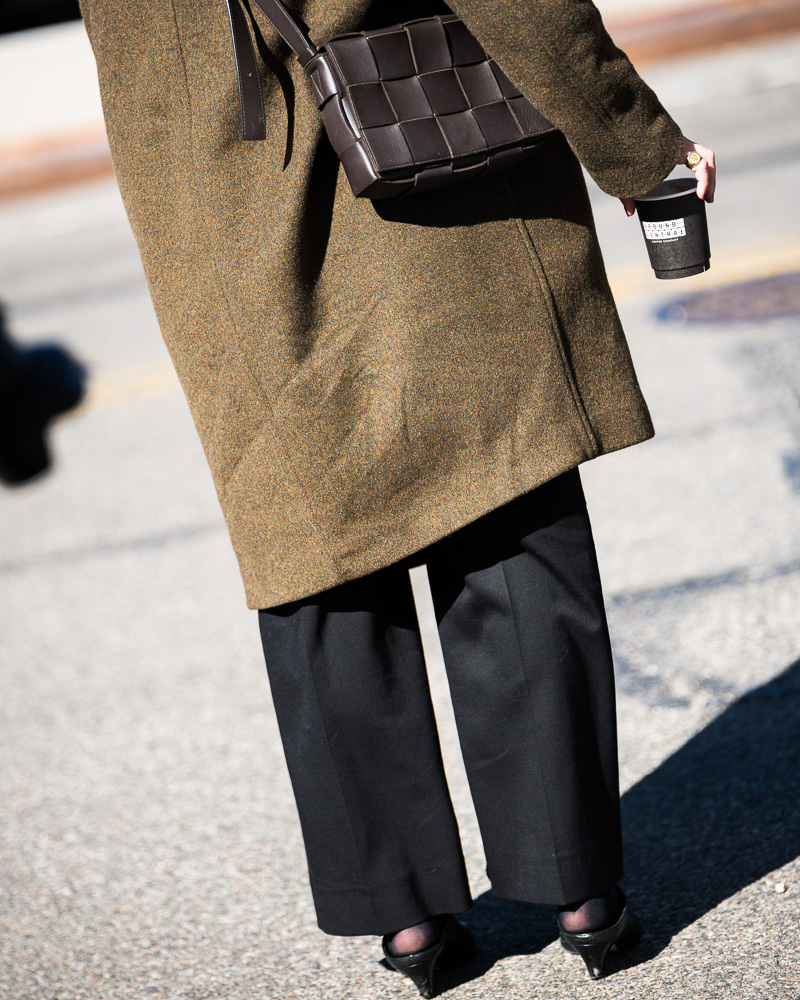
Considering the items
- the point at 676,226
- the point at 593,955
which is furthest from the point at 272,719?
the point at 676,226

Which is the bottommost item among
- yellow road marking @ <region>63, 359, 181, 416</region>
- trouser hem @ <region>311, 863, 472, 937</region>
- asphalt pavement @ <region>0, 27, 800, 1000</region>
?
yellow road marking @ <region>63, 359, 181, 416</region>

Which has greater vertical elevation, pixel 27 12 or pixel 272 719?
pixel 272 719

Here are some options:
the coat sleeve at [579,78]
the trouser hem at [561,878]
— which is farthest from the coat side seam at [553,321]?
the trouser hem at [561,878]

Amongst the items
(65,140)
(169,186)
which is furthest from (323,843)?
(65,140)

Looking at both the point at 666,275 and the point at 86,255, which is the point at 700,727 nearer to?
the point at 666,275

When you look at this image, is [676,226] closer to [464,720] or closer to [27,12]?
[464,720]

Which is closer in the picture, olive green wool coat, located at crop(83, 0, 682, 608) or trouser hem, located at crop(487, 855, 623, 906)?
olive green wool coat, located at crop(83, 0, 682, 608)

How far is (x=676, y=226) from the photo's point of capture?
169 centimetres

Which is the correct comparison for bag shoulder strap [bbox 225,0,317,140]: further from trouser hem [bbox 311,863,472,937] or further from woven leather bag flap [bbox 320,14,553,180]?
trouser hem [bbox 311,863,472,937]

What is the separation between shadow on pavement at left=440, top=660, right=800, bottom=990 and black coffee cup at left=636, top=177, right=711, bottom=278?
106 centimetres

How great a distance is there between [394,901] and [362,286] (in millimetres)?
941

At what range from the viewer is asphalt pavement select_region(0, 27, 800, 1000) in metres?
2.00

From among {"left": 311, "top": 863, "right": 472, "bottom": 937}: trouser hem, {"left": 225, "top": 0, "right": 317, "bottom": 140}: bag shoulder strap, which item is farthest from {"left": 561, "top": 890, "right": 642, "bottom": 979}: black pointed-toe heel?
{"left": 225, "top": 0, "right": 317, "bottom": 140}: bag shoulder strap

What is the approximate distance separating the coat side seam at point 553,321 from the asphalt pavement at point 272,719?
2.91 feet
